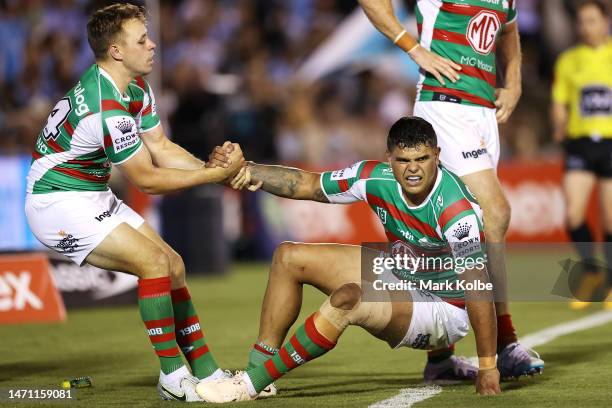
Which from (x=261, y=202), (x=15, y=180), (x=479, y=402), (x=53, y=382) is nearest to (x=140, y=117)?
(x=53, y=382)

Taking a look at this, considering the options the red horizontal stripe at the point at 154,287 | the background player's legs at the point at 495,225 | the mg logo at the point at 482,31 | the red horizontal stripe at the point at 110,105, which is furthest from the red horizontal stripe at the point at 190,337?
the mg logo at the point at 482,31

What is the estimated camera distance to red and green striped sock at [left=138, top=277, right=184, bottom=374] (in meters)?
6.37

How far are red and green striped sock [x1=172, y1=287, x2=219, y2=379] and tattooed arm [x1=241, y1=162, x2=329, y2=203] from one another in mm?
753

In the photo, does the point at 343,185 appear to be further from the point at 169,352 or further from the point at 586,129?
the point at 586,129

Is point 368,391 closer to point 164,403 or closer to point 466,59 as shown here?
point 164,403

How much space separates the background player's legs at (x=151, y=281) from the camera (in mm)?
6375

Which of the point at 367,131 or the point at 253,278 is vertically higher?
the point at 367,131

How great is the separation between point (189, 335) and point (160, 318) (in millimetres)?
421

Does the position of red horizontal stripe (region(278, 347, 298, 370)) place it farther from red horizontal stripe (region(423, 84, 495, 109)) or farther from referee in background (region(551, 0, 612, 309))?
referee in background (region(551, 0, 612, 309))

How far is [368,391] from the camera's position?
649 centimetres

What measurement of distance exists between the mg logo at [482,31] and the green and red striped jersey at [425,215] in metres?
1.24

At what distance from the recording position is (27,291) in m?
10.5

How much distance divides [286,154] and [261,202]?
47.8 inches

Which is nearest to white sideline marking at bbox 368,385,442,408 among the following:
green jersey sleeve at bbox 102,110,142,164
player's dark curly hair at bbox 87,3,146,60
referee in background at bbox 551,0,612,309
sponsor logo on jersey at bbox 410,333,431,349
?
sponsor logo on jersey at bbox 410,333,431,349
